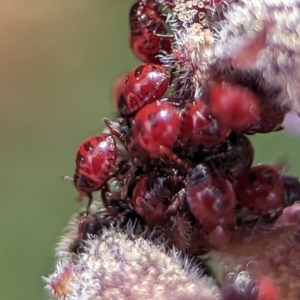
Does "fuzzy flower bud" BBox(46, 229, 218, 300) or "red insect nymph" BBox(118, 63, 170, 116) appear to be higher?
"red insect nymph" BBox(118, 63, 170, 116)

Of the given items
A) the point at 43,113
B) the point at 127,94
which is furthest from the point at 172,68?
the point at 43,113

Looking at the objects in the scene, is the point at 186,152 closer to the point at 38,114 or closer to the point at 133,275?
the point at 133,275

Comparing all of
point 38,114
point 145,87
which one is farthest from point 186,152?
point 38,114

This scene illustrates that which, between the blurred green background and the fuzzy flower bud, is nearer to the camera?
the fuzzy flower bud

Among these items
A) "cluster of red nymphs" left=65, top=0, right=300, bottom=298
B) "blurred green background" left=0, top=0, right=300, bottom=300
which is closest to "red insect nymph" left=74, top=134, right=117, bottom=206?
"cluster of red nymphs" left=65, top=0, right=300, bottom=298

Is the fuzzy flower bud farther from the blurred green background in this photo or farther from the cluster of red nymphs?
the blurred green background

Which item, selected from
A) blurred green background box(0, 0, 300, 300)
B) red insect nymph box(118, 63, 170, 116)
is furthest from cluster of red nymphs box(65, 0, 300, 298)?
blurred green background box(0, 0, 300, 300)

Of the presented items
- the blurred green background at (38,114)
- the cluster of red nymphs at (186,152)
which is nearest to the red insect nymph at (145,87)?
the cluster of red nymphs at (186,152)
